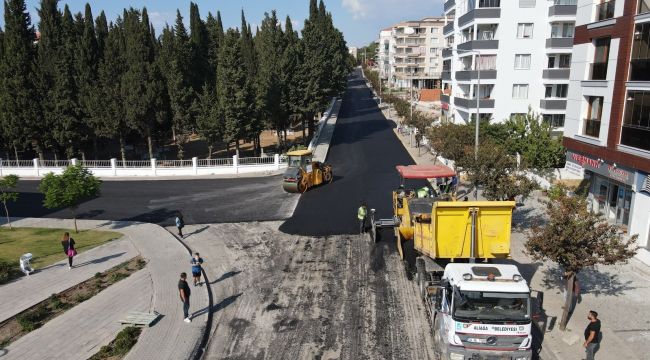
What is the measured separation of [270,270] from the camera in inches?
708

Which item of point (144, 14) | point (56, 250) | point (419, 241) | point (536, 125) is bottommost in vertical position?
point (56, 250)

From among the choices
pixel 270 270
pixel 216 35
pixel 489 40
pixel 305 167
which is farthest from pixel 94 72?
pixel 489 40

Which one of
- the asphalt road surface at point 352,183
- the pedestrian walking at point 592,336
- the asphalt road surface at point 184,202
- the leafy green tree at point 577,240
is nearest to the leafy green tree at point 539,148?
the asphalt road surface at point 352,183

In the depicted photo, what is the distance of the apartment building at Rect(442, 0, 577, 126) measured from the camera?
133 ft

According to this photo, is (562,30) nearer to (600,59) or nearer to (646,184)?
(600,59)

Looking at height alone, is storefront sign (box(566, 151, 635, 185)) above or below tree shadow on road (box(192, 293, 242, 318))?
above

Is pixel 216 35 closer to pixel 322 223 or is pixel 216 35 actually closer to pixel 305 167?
pixel 305 167

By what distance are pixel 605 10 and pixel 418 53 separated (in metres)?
101

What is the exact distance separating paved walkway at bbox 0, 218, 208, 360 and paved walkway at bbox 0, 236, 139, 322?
3.13ft

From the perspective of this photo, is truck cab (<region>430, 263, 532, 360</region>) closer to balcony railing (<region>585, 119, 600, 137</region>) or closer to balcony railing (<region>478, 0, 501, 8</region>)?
balcony railing (<region>585, 119, 600, 137</region>)

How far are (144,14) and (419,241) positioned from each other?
43656mm

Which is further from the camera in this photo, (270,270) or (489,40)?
(489,40)

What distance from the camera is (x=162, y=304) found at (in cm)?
1512

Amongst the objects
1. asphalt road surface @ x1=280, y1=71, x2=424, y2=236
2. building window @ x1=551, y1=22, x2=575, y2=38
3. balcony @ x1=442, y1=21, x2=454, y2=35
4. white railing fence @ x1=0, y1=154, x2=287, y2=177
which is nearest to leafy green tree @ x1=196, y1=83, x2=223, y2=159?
white railing fence @ x1=0, y1=154, x2=287, y2=177
